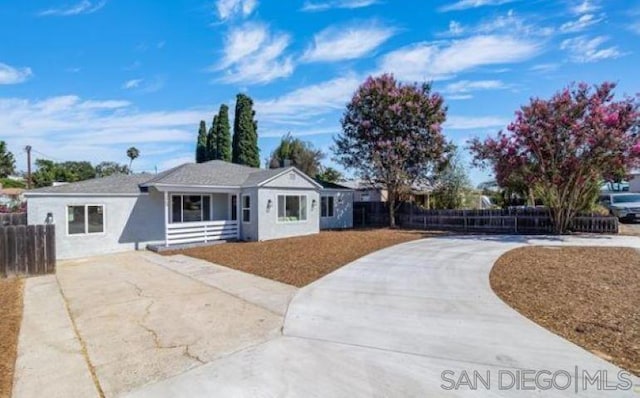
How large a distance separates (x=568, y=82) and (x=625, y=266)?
9237 millimetres

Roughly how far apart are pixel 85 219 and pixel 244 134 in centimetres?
1922

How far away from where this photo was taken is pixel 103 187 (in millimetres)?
14492

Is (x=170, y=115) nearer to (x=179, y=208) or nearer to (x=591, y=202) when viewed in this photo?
(x=179, y=208)

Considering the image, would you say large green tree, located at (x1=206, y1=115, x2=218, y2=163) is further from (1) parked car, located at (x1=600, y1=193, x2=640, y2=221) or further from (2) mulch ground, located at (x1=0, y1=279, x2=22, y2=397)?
(1) parked car, located at (x1=600, y1=193, x2=640, y2=221)

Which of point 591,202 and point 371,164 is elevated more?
point 371,164

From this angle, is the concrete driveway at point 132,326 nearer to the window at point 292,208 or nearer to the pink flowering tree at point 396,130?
the window at point 292,208

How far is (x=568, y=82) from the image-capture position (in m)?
14.7

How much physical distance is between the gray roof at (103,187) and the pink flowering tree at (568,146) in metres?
15.9

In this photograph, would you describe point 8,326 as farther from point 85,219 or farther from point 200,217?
point 200,217

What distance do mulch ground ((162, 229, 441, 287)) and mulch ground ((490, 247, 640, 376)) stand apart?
14.0 feet

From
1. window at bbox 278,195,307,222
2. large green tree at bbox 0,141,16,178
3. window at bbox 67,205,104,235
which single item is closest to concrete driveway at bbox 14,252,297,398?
window at bbox 67,205,104,235

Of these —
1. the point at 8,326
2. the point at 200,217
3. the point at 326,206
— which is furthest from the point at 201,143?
the point at 8,326

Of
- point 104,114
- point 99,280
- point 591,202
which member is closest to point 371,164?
point 591,202

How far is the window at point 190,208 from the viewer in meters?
15.8
